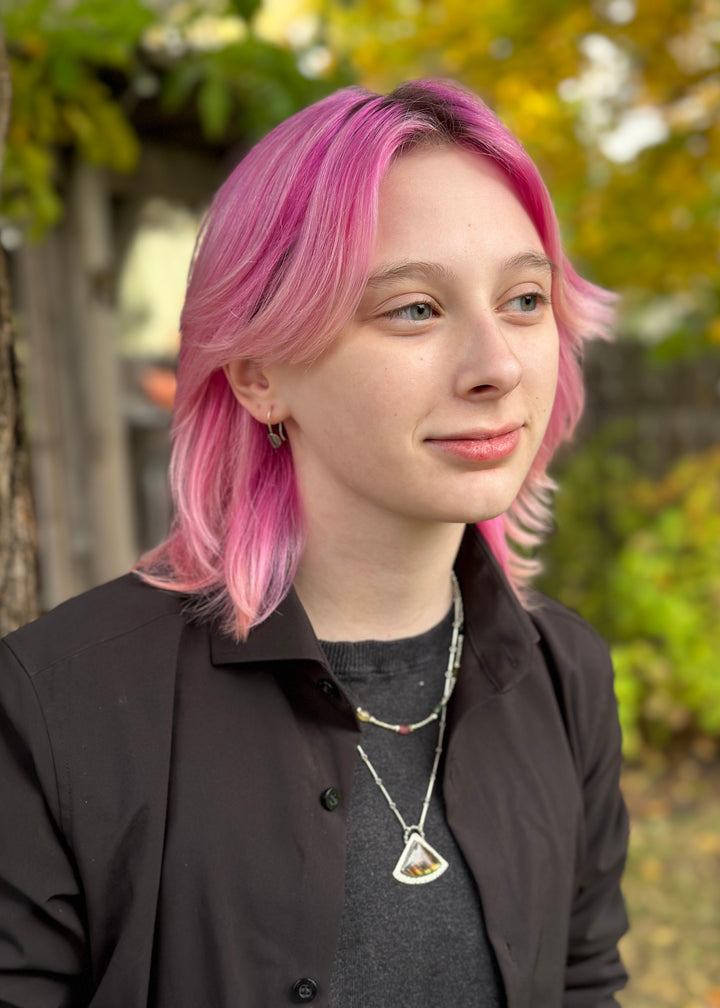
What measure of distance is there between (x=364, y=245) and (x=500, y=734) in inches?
32.5

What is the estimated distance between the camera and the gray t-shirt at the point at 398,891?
4.69 ft

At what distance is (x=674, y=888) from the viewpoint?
14.5 ft

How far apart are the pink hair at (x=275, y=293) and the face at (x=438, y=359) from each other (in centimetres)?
4

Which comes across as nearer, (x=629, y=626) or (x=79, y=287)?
(x=79, y=287)

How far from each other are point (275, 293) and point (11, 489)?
0.65m

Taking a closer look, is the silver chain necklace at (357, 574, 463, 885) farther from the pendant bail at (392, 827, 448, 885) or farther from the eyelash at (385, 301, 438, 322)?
the eyelash at (385, 301, 438, 322)

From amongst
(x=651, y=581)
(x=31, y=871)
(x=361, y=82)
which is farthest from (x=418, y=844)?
(x=651, y=581)

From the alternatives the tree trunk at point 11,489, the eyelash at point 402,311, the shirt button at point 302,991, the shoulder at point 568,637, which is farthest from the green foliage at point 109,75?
the shirt button at point 302,991

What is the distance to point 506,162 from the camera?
148 centimetres

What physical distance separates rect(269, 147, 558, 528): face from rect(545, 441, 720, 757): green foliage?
4160mm

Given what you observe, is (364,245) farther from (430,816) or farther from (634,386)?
(634,386)

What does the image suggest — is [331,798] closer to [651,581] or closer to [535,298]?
[535,298]

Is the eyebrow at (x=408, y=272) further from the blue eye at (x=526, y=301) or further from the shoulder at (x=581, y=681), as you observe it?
the shoulder at (x=581, y=681)

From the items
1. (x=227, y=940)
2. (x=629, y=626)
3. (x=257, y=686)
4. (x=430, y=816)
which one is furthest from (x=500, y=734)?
(x=629, y=626)
